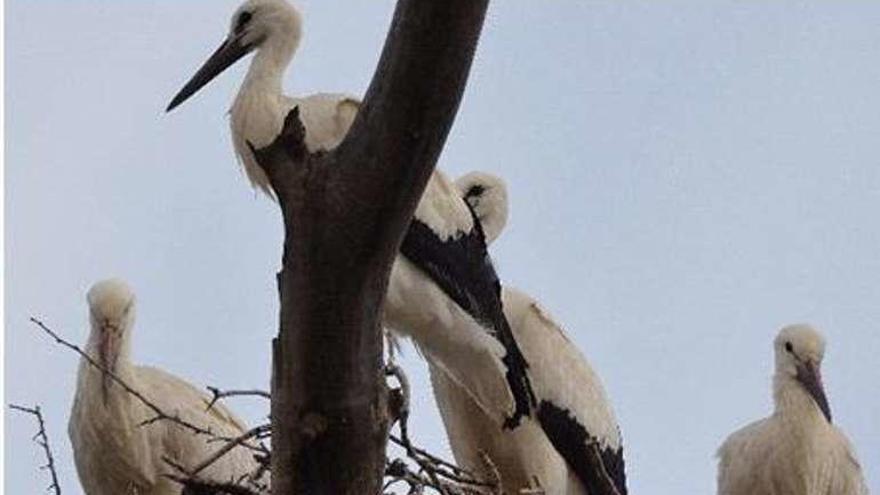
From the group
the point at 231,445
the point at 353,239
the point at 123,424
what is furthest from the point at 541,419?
the point at 353,239

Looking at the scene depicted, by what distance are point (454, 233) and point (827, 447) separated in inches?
82.5

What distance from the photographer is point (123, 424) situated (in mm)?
7324

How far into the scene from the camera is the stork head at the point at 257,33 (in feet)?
23.6

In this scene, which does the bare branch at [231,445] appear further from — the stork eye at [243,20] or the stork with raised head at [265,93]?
the stork eye at [243,20]

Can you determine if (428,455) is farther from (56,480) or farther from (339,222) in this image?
(339,222)

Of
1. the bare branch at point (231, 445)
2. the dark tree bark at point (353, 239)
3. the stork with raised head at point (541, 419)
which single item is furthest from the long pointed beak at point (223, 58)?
the dark tree bark at point (353, 239)

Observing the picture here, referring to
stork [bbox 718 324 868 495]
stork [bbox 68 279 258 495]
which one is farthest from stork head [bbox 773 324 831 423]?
stork [bbox 68 279 258 495]

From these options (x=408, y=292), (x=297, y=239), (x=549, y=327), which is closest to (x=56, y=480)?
(x=408, y=292)

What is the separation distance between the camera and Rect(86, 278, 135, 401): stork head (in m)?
7.36

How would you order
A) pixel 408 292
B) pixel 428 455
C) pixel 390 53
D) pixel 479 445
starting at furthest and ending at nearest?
pixel 479 445 → pixel 408 292 → pixel 428 455 → pixel 390 53

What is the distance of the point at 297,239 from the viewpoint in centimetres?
345

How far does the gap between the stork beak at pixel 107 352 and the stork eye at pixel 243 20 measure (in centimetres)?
109

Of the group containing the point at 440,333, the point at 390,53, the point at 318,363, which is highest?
the point at 440,333

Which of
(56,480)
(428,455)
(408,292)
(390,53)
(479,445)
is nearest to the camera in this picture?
(390,53)
